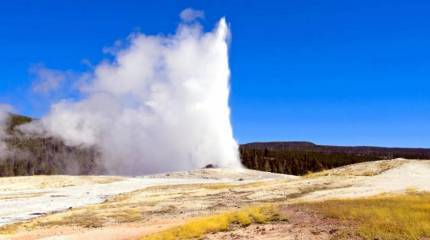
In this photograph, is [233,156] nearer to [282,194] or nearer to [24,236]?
[282,194]

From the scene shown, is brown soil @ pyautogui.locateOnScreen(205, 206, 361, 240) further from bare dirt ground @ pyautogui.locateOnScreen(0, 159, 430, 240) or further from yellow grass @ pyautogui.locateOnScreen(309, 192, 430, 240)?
yellow grass @ pyautogui.locateOnScreen(309, 192, 430, 240)

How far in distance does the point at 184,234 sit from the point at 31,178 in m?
69.0

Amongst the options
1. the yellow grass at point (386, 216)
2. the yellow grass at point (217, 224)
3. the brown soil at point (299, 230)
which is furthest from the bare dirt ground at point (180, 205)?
the yellow grass at point (386, 216)

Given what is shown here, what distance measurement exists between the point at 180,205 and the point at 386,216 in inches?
918

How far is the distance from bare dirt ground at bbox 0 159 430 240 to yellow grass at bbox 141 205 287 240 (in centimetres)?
91

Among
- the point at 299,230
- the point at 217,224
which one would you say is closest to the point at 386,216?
the point at 299,230

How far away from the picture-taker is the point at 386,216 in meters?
27.5

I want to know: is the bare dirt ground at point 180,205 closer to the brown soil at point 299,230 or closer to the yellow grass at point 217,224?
the brown soil at point 299,230

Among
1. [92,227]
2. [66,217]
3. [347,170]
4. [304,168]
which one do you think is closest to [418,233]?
[92,227]

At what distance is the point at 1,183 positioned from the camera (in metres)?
90.7

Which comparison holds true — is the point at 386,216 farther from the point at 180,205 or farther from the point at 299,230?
the point at 180,205

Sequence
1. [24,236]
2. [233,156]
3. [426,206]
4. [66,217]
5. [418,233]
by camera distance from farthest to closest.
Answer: [233,156], [66,217], [24,236], [426,206], [418,233]

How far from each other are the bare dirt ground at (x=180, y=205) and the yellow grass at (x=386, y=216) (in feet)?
3.86

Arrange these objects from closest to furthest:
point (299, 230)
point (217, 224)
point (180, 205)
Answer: point (299, 230) → point (217, 224) → point (180, 205)
